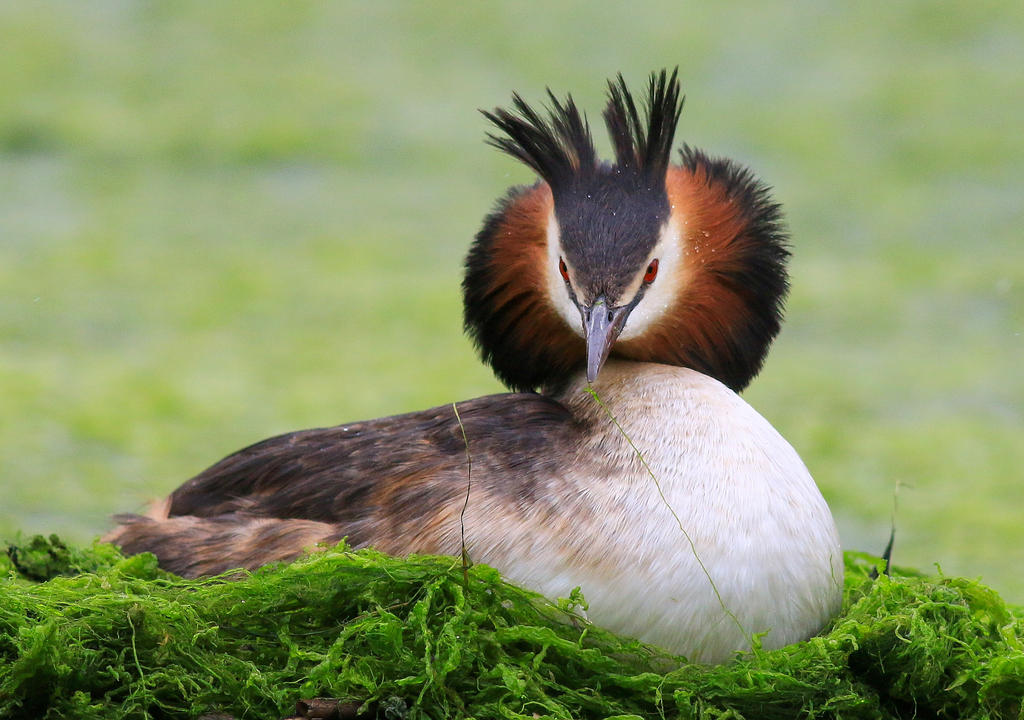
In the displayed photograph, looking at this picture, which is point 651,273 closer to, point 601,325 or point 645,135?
point 601,325

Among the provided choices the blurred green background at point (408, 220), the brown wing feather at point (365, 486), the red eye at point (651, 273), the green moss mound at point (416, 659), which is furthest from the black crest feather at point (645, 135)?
the blurred green background at point (408, 220)

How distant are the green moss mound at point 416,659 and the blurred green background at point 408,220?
3965 mm

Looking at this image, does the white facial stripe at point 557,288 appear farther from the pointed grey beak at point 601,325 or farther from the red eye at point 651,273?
the red eye at point 651,273

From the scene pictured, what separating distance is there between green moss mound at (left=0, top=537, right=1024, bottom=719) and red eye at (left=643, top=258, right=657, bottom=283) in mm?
939

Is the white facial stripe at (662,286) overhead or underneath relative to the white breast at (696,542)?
overhead

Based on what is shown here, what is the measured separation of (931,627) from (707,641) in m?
0.57

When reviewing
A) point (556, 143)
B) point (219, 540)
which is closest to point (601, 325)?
point (556, 143)

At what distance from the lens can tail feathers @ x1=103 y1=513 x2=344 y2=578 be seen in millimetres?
4137

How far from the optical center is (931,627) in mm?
3781

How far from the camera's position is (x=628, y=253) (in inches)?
158

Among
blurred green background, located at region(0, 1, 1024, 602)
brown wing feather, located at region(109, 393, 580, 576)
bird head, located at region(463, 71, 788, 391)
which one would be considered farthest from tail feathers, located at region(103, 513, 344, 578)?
blurred green background, located at region(0, 1, 1024, 602)

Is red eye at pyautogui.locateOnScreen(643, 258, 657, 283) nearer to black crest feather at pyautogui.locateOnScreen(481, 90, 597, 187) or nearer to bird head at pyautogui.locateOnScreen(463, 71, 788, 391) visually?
bird head at pyautogui.locateOnScreen(463, 71, 788, 391)

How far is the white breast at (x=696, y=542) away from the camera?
3662mm

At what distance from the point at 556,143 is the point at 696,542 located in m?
1.22
